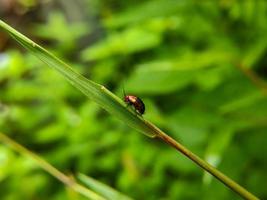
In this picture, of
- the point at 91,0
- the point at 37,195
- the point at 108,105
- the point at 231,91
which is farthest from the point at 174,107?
the point at 108,105

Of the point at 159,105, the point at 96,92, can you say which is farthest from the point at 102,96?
the point at 159,105

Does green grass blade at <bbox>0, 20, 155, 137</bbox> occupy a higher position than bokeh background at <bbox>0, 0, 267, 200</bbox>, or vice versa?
bokeh background at <bbox>0, 0, 267, 200</bbox>

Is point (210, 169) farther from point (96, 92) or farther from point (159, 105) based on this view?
point (159, 105)

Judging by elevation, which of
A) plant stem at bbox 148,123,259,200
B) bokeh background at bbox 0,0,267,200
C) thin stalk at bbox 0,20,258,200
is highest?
bokeh background at bbox 0,0,267,200

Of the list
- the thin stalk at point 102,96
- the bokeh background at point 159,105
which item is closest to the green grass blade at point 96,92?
the thin stalk at point 102,96

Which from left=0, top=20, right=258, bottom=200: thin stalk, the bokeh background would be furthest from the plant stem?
the bokeh background

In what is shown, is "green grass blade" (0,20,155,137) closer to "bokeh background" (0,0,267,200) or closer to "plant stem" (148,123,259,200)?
"plant stem" (148,123,259,200)

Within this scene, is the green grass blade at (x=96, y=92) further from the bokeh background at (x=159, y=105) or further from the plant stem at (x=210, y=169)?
the bokeh background at (x=159, y=105)

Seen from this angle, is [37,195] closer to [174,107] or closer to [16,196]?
[16,196]
